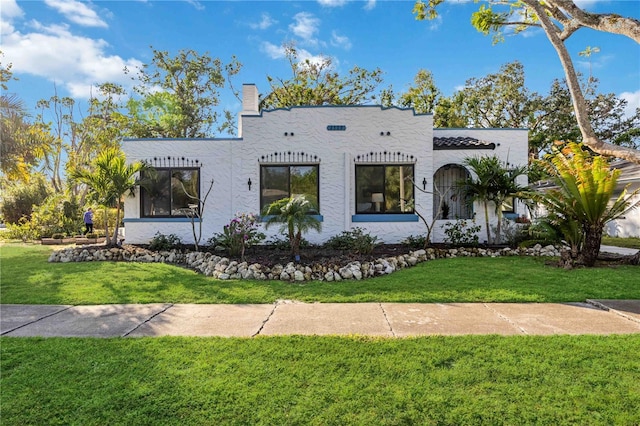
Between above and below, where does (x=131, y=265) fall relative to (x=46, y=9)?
below

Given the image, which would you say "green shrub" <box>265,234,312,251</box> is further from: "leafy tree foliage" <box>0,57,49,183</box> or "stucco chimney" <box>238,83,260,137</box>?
Result: "leafy tree foliage" <box>0,57,49,183</box>

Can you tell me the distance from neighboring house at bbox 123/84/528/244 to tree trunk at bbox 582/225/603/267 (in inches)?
147

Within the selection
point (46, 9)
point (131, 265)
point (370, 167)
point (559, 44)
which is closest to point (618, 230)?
point (370, 167)

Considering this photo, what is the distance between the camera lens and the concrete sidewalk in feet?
15.2

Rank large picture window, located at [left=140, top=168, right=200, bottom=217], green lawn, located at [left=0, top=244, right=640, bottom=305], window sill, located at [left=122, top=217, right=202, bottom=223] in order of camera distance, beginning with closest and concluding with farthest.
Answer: green lawn, located at [left=0, top=244, right=640, bottom=305] < window sill, located at [left=122, top=217, right=202, bottom=223] < large picture window, located at [left=140, top=168, right=200, bottom=217]

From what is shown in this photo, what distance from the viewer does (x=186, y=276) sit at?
26.8 ft

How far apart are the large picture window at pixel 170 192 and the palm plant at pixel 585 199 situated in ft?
35.3

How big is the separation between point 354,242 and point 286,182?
3451 millimetres

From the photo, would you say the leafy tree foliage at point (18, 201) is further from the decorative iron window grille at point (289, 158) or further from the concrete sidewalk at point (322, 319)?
the concrete sidewalk at point (322, 319)

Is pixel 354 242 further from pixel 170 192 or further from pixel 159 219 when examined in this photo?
pixel 159 219

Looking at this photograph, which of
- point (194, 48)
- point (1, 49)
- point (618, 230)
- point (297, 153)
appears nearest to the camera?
point (297, 153)

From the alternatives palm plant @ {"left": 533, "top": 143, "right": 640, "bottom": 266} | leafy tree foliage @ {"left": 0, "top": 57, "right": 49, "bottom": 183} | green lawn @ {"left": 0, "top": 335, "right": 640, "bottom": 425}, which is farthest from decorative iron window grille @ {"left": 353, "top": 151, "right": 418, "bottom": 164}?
leafy tree foliage @ {"left": 0, "top": 57, "right": 49, "bottom": 183}

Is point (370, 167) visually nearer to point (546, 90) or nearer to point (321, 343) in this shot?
point (321, 343)

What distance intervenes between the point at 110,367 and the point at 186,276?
186 inches
